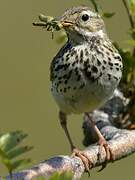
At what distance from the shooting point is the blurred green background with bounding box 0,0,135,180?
11180 mm

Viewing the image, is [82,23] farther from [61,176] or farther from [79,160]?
[61,176]

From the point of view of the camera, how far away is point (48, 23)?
4176 millimetres

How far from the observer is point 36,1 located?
13.8 meters

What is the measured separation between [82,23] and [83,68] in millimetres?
329

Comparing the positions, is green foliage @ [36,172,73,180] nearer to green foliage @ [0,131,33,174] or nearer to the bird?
green foliage @ [0,131,33,174]

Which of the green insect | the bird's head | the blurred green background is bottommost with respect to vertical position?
the blurred green background

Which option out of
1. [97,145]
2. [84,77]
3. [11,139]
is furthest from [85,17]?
[11,139]

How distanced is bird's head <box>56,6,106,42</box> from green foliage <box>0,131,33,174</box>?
1.72 m

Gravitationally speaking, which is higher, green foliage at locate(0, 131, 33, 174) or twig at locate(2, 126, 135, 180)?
green foliage at locate(0, 131, 33, 174)

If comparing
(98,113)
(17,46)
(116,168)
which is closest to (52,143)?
(116,168)

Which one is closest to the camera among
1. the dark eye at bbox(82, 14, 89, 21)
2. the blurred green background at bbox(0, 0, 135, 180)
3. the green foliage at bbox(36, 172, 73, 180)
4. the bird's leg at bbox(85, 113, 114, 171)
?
the green foliage at bbox(36, 172, 73, 180)

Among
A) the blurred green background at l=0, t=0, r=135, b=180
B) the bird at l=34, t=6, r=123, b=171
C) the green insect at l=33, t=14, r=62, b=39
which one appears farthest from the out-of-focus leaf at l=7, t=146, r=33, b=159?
the blurred green background at l=0, t=0, r=135, b=180

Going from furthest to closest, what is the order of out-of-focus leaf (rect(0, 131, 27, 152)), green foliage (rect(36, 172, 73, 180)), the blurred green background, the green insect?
the blurred green background, the green insect, out-of-focus leaf (rect(0, 131, 27, 152)), green foliage (rect(36, 172, 73, 180))

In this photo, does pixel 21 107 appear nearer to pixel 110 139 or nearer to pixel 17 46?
pixel 17 46
